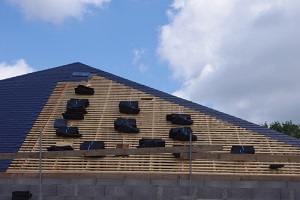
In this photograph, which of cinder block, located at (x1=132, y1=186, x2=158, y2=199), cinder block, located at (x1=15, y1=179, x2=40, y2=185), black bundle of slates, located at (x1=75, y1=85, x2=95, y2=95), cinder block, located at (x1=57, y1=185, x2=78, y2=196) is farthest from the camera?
black bundle of slates, located at (x1=75, y1=85, x2=95, y2=95)

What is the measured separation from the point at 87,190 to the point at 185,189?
10.3 ft

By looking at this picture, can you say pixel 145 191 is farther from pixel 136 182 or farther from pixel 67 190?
pixel 67 190

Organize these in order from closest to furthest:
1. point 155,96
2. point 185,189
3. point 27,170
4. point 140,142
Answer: point 185,189
point 27,170
point 140,142
point 155,96

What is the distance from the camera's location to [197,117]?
20906mm

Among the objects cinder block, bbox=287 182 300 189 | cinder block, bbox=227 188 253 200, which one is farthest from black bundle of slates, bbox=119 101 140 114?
cinder block, bbox=287 182 300 189

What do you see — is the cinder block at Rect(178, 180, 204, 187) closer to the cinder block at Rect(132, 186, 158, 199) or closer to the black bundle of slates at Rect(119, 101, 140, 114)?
the cinder block at Rect(132, 186, 158, 199)

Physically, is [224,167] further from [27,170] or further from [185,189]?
[27,170]

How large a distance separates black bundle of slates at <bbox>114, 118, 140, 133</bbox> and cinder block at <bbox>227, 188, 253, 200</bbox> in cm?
529

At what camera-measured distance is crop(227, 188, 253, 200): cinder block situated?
15.1 metres

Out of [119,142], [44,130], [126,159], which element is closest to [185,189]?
[126,159]

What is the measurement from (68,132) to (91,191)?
3.90 metres

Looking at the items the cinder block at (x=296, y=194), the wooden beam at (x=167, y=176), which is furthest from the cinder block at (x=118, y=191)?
the cinder block at (x=296, y=194)

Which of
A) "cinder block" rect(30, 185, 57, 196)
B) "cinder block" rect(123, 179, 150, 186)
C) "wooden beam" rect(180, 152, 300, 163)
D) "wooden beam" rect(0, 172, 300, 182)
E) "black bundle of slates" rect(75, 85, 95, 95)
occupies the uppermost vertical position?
"black bundle of slates" rect(75, 85, 95, 95)

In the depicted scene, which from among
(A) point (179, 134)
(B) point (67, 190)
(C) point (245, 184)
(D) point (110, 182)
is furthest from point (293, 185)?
(B) point (67, 190)
